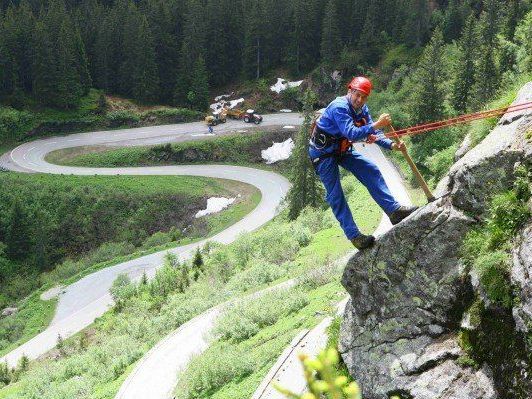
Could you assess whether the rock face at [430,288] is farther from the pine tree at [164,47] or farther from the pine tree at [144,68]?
the pine tree at [164,47]

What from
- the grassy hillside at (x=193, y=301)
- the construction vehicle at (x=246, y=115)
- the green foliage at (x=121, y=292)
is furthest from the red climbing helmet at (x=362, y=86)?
the construction vehicle at (x=246, y=115)

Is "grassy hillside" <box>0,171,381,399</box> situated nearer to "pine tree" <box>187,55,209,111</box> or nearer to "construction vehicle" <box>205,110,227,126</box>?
"construction vehicle" <box>205,110,227,126</box>

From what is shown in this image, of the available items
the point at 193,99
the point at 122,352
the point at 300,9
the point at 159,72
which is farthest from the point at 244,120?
the point at 122,352

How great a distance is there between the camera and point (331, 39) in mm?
81250

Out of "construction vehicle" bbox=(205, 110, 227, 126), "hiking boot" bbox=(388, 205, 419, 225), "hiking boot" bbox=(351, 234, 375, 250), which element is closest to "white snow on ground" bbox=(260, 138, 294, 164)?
"construction vehicle" bbox=(205, 110, 227, 126)

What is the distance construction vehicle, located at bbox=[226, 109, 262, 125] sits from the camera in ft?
240

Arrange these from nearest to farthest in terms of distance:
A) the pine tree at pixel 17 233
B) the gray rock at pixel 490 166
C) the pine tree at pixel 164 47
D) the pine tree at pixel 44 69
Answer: the gray rock at pixel 490 166
the pine tree at pixel 17 233
the pine tree at pixel 44 69
the pine tree at pixel 164 47

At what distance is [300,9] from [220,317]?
74.3 metres

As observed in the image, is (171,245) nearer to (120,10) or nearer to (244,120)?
(244,120)

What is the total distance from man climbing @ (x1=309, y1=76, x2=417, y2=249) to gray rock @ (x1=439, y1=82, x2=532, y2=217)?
4.22ft

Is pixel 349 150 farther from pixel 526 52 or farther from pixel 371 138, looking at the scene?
pixel 526 52

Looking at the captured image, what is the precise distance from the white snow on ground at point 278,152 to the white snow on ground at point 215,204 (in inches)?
449

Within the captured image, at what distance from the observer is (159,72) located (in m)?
82.5

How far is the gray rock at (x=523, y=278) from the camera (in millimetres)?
6680
